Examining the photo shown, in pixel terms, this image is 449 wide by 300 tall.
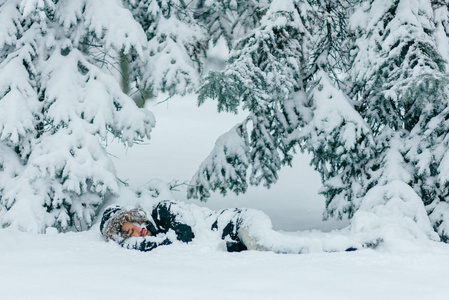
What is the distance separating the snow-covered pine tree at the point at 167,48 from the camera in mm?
8992

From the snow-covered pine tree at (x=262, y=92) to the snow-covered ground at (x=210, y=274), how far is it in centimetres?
287

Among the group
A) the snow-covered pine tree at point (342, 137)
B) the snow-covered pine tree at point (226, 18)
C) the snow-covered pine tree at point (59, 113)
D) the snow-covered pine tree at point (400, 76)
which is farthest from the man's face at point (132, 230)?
the snow-covered pine tree at point (226, 18)

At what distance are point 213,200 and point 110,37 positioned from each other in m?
8.00

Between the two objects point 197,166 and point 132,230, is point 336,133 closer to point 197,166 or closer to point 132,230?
point 132,230

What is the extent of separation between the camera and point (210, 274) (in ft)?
15.1

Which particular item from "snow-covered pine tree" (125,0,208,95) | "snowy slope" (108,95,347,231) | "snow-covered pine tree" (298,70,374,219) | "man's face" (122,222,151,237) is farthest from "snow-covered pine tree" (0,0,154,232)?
"snow-covered pine tree" (298,70,374,219)

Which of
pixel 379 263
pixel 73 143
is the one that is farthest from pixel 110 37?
pixel 379 263

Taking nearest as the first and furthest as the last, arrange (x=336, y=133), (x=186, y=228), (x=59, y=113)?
(x=186, y=228) → (x=59, y=113) → (x=336, y=133)

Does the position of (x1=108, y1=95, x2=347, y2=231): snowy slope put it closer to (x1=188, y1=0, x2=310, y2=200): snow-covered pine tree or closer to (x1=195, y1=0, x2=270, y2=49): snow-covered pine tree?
(x1=188, y1=0, x2=310, y2=200): snow-covered pine tree

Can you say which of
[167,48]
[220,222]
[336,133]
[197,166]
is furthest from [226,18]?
[197,166]

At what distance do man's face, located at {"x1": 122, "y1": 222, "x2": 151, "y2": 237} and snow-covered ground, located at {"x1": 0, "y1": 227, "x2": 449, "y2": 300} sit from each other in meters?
0.31

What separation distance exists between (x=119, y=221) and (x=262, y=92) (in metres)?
2.97

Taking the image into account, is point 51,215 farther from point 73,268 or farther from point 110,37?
point 73,268

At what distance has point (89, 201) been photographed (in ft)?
26.9
